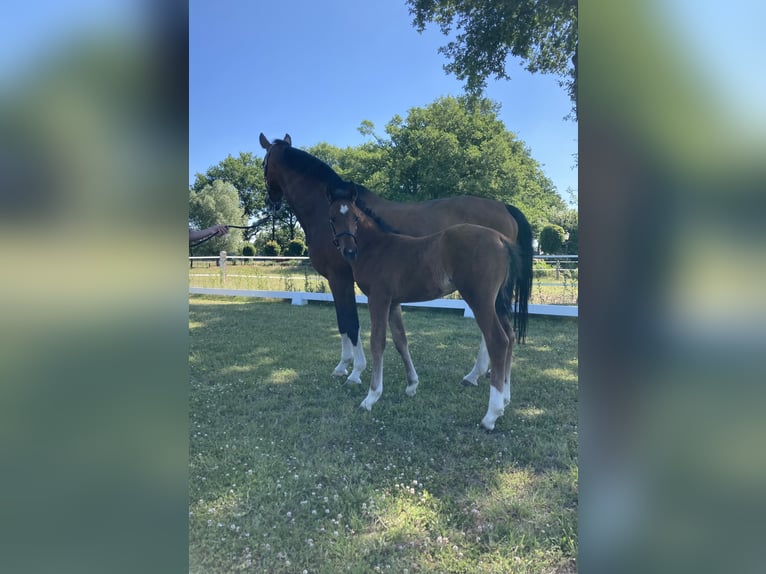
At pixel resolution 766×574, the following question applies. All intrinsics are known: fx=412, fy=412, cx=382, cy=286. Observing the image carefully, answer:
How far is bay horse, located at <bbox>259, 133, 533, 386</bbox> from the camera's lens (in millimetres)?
4352

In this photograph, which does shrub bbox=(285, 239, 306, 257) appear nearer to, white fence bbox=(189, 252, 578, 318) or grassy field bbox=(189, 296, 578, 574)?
white fence bbox=(189, 252, 578, 318)

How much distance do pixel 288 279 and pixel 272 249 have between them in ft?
37.6

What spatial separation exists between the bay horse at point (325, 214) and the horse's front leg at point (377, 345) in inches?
31.3

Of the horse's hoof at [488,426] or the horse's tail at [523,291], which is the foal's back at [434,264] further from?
the horse's hoof at [488,426]

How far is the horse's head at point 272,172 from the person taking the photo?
4.61m

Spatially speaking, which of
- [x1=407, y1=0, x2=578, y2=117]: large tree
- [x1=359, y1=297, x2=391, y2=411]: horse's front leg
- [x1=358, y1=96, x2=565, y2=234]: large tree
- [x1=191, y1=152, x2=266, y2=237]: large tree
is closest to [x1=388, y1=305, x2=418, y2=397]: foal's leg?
[x1=359, y1=297, x2=391, y2=411]: horse's front leg

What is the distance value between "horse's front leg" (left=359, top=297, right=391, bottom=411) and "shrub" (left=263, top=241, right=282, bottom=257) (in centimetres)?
1955

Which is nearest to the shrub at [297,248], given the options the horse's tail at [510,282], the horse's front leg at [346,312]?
the horse's front leg at [346,312]

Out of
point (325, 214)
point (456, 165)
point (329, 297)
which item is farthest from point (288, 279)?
point (325, 214)
